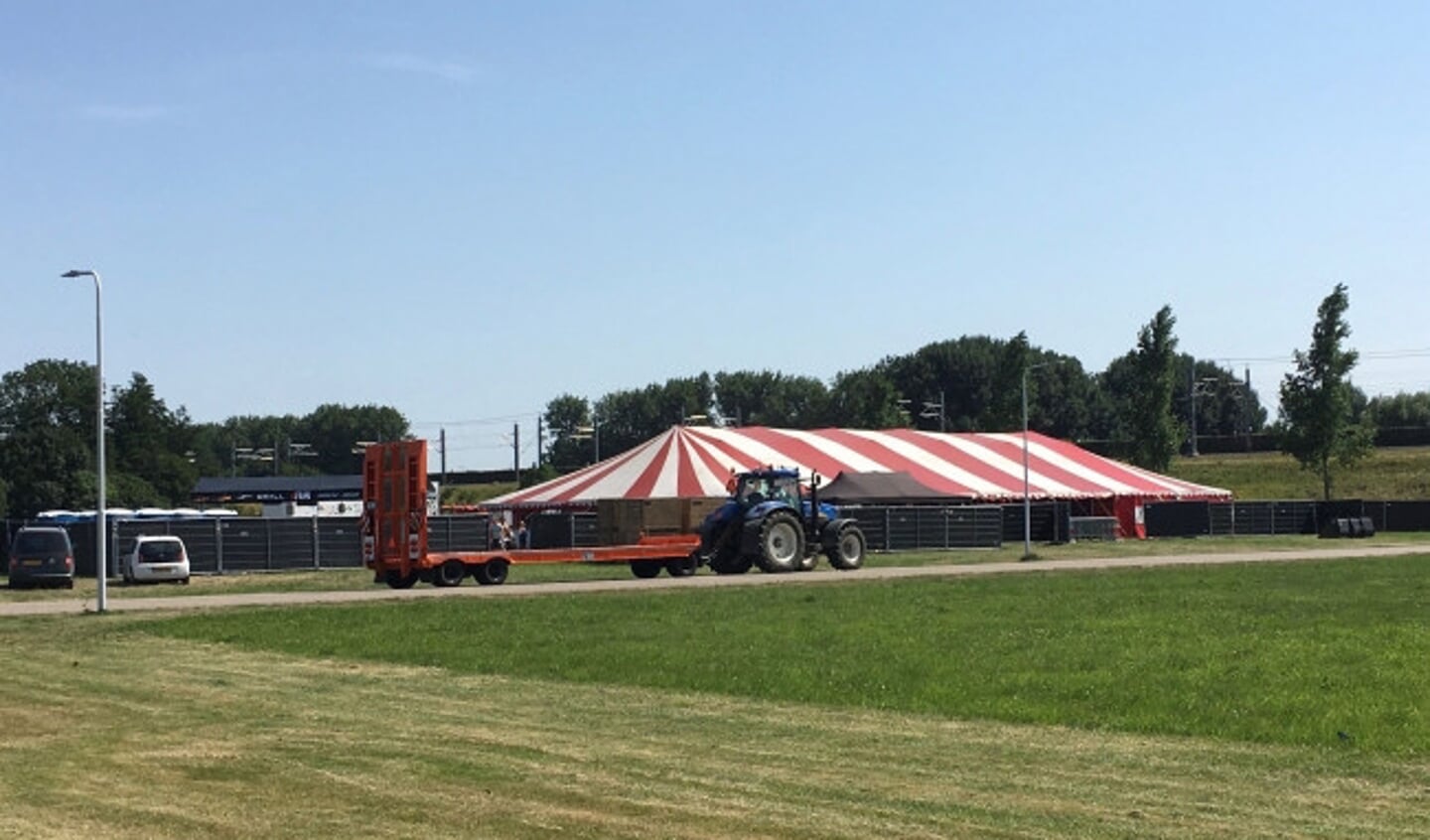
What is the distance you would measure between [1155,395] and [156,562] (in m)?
59.6

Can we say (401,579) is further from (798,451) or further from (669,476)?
(798,451)

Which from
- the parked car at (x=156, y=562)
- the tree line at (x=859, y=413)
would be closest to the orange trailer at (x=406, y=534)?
the parked car at (x=156, y=562)

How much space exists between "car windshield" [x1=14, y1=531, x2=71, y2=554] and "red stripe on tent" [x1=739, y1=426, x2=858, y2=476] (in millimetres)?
30807

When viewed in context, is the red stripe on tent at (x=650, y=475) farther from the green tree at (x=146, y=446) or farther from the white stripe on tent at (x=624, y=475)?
the green tree at (x=146, y=446)

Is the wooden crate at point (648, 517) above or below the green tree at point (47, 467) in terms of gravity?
below

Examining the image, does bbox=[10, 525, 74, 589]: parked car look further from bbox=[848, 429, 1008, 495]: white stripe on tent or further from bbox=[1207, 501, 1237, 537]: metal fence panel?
bbox=[1207, 501, 1237, 537]: metal fence panel

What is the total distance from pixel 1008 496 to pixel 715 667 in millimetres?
55118

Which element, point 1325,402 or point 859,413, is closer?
point 1325,402

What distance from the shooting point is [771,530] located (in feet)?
157

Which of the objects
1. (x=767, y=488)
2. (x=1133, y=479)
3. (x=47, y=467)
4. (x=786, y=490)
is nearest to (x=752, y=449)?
(x=1133, y=479)

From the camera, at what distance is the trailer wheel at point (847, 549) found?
165 ft

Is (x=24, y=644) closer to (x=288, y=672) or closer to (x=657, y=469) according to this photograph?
(x=288, y=672)

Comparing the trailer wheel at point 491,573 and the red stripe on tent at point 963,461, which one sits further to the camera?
the red stripe on tent at point 963,461

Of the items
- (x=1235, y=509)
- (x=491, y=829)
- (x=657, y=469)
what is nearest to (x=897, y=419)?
(x=1235, y=509)
